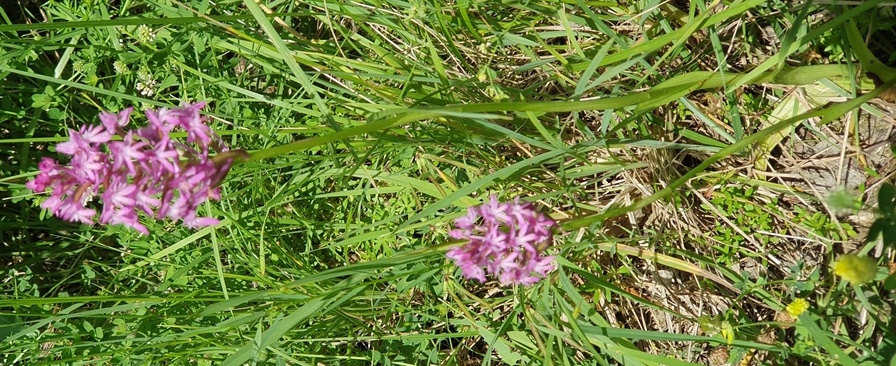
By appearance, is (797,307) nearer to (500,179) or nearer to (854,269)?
(854,269)

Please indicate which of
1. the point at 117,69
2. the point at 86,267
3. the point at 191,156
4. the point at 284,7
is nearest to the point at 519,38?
the point at 284,7

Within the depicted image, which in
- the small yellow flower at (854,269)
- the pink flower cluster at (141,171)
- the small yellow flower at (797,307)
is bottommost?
the small yellow flower at (797,307)

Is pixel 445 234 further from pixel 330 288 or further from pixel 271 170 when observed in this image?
pixel 271 170

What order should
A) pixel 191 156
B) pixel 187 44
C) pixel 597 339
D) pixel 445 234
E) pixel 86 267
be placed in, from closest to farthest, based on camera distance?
1. pixel 191 156
2. pixel 597 339
3. pixel 445 234
4. pixel 187 44
5. pixel 86 267

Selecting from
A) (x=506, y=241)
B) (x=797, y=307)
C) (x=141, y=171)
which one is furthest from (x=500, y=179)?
(x=141, y=171)

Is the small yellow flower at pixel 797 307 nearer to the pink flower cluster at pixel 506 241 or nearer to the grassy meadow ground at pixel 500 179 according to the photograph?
the grassy meadow ground at pixel 500 179

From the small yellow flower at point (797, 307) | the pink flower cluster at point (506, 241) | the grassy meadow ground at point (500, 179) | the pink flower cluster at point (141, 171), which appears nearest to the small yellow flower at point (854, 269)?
the grassy meadow ground at point (500, 179)

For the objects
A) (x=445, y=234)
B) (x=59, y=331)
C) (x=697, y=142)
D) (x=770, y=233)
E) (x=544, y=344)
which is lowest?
(x=59, y=331)
